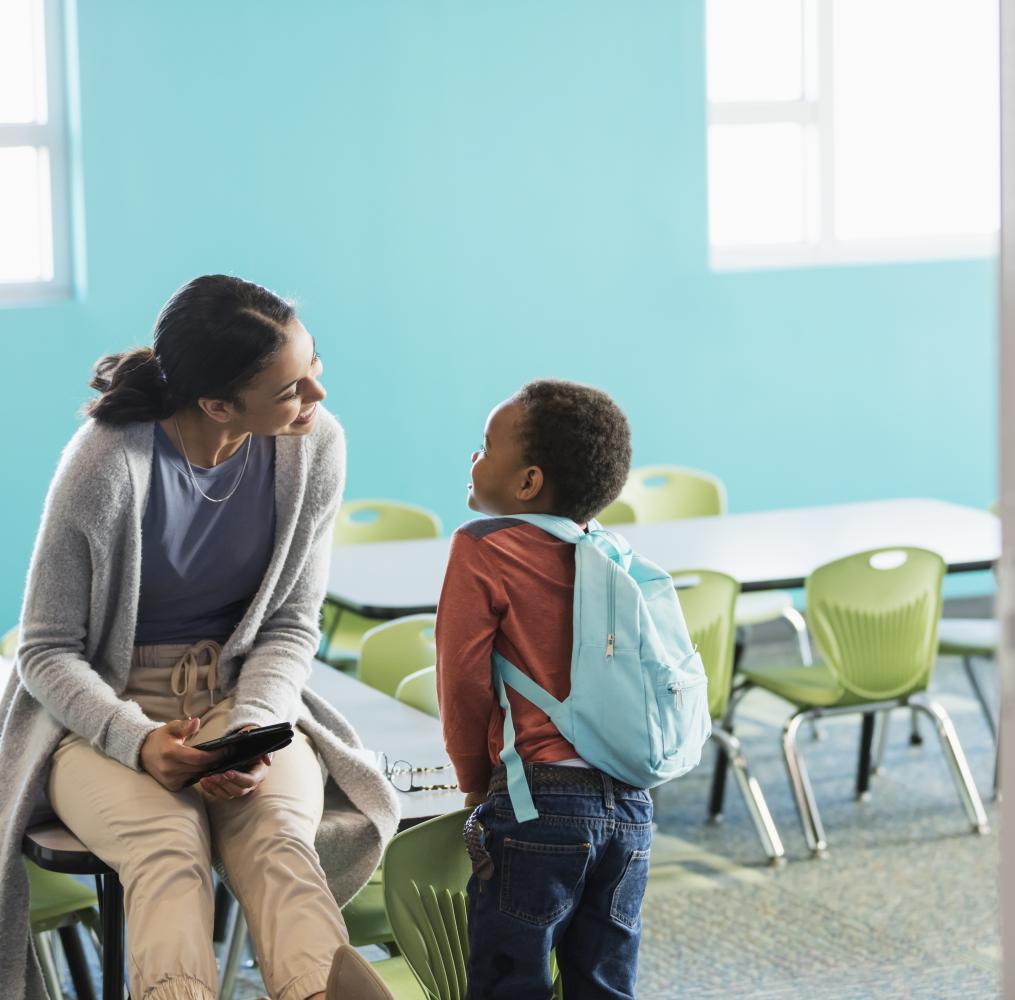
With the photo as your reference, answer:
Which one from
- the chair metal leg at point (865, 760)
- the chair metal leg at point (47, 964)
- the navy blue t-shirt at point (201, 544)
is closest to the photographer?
the navy blue t-shirt at point (201, 544)

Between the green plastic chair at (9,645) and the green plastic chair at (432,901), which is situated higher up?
the green plastic chair at (9,645)

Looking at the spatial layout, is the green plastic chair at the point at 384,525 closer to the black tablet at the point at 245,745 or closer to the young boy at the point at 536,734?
the black tablet at the point at 245,745

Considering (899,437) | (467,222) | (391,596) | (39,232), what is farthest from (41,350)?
(899,437)

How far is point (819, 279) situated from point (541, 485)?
474 centimetres

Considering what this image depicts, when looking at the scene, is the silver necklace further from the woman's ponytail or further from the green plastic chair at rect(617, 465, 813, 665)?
the green plastic chair at rect(617, 465, 813, 665)

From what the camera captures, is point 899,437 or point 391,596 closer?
point 391,596

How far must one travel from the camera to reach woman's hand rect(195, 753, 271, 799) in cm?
220

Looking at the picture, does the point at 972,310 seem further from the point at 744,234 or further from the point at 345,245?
the point at 345,245

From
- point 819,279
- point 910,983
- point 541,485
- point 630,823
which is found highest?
point 819,279

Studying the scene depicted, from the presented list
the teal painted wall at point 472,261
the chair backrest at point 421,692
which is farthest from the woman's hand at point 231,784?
the teal painted wall at point 472,261

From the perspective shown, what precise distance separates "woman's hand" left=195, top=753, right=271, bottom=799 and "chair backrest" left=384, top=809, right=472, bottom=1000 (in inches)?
11.9

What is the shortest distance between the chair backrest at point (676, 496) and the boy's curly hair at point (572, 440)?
3.30m

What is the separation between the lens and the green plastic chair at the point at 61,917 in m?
2.64

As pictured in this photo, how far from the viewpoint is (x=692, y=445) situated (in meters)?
6.53
